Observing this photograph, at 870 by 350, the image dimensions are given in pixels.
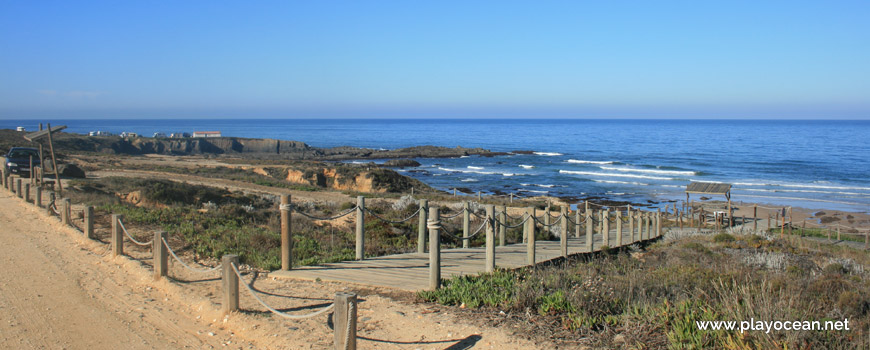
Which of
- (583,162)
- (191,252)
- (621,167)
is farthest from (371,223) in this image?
(583,162)

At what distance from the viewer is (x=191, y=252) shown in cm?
1032

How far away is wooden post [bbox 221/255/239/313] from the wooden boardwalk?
5.45ft

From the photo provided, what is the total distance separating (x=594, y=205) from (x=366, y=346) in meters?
34.5

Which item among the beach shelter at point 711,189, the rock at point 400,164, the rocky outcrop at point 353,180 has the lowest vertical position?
the rock at point 400,164

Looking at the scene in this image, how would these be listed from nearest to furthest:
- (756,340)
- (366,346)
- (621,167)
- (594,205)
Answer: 1. (756,340)
2. (366,346)
3. (594,205)
4. (621,167)

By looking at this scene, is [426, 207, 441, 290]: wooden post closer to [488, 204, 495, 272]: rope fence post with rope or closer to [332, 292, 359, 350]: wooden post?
[488, 204, 495, 272]: rope fence post with rope

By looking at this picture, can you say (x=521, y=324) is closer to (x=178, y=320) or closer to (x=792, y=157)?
(x=178, y=320)

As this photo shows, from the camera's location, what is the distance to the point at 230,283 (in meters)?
6.61

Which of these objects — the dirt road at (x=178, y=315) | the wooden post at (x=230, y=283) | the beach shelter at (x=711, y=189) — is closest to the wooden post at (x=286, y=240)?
the dirt road at (x=178, y=315)

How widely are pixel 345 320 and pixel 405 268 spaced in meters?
4.45

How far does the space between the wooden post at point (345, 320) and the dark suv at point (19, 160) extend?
95.4ft

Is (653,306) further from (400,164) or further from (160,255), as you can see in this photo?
(400,164)

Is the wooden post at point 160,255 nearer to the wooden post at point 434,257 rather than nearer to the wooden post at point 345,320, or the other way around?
the wooden post at point 434,257

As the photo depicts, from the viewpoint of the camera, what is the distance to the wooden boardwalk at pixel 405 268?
8.13 metres
